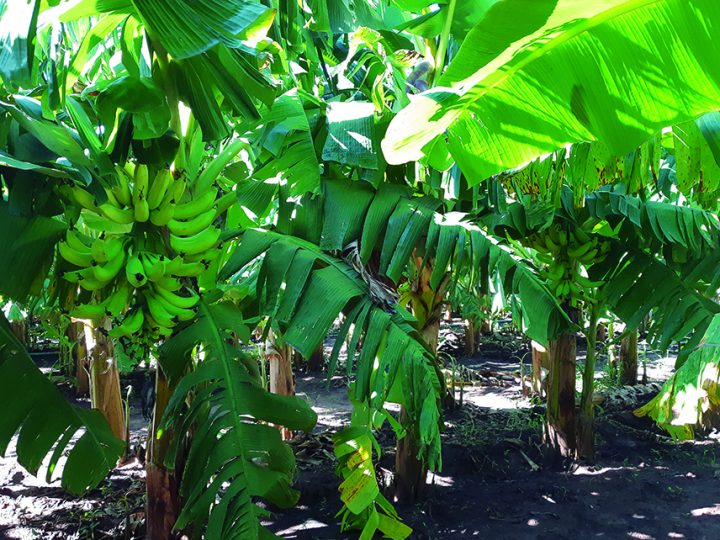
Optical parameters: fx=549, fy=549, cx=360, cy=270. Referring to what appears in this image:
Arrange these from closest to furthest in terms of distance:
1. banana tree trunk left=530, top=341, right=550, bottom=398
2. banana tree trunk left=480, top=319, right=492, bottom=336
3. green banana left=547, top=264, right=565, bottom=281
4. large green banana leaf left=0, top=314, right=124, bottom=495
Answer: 1. large green banana leaf left=0, top=314, right=124, bottom=495
2. green banana left=547, top=264, right=565, bottom=281
3. banana tree trunk left=530, top=341, right=550, bottom=398
4. banana tree trunk left=480, top=319, right=492, bottom=336

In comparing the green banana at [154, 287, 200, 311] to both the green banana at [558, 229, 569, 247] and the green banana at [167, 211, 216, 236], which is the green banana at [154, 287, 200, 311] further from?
the green banana at [558, 229, 569, 247]

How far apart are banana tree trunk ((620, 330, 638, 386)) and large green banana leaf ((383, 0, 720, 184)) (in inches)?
247

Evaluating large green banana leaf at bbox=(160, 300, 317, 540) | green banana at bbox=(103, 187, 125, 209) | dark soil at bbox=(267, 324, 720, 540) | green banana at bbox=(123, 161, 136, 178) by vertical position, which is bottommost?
dark soil at bbox=(267, 324, 720, 540)

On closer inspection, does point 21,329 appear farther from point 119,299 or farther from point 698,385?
point 698,385

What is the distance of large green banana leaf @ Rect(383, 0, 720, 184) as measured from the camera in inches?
45.4

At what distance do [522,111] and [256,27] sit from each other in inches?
26.9

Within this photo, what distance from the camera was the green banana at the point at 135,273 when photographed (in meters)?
1.85

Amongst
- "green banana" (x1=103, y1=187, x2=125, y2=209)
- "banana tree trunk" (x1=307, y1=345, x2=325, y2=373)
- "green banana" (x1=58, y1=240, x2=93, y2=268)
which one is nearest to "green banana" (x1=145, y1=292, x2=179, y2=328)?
"green banana" (x1=58, y1=240, x2=93, y2=268)

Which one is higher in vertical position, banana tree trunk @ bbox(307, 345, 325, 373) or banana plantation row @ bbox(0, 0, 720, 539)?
banana plantation row @ bbox(0, 0, 720, 539)

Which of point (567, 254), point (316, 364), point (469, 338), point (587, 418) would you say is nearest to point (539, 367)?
point (587, 418)

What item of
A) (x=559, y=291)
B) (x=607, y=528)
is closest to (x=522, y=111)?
(x=559, y=291)

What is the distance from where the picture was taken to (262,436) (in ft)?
6.17

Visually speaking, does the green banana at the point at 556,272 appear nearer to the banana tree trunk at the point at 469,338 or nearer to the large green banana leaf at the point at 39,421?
the large green banana leaf at the point at 39,421

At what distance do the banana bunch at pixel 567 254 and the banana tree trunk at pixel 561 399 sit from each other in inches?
38.2
